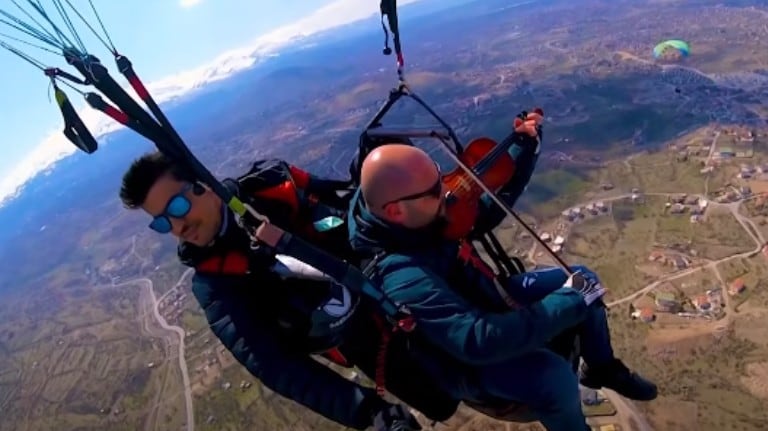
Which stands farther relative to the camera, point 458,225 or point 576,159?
point 576,159

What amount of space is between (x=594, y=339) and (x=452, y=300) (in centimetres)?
140

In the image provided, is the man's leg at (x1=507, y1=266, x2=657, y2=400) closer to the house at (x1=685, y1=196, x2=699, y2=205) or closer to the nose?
the nose

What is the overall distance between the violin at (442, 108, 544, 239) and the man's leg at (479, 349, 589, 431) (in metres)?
0.78

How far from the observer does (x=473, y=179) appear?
11.8 feet

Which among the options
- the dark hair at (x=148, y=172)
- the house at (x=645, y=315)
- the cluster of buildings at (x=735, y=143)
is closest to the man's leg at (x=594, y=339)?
the dark hair at (x=148, y=172)

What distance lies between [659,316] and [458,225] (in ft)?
92.0

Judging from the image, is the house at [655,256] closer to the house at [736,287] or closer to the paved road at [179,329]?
the house at [736,287]

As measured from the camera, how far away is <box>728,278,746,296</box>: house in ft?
91.6

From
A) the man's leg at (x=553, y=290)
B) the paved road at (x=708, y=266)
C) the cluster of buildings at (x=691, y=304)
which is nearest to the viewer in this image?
the man's leg at (x=553, y=290)

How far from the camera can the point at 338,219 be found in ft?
12.2

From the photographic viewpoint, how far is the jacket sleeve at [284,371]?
3027mm

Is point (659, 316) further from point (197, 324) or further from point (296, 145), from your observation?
point (296, 145)

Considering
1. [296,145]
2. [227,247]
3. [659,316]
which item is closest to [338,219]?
[227,247]

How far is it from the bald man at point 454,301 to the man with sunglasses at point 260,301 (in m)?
0.34
